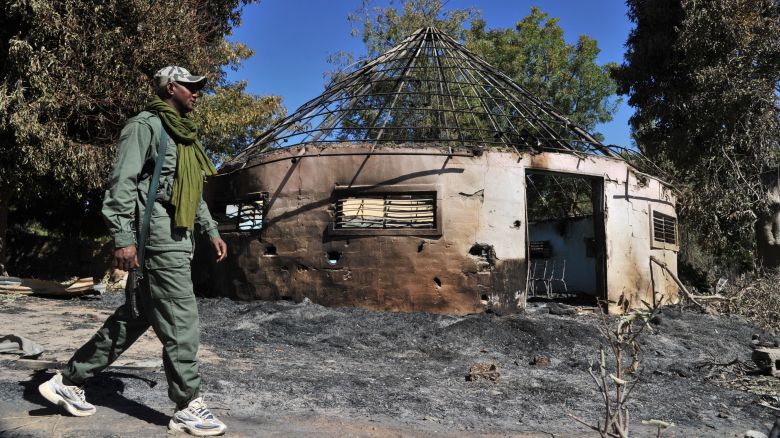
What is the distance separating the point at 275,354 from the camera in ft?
20.2

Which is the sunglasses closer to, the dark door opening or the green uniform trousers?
the green uniform trousers

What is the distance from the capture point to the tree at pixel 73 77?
10.4m

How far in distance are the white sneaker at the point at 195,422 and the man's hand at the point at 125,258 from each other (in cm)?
73

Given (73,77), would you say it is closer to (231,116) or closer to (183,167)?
(231,116)

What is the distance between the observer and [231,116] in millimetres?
16125

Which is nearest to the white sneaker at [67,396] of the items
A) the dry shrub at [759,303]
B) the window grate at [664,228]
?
the dry shrub at [759,303]

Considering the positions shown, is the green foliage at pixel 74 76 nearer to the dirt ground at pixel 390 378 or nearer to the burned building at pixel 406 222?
the burned building at pixel 406 222

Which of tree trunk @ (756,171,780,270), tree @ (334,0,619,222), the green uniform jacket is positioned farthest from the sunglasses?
tree @ (334,0,619,222)

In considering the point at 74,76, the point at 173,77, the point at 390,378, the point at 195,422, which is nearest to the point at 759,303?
the point at 390,378

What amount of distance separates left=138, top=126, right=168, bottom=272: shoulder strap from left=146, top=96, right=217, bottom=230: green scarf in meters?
0.07

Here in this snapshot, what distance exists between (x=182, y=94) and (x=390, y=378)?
292 cm

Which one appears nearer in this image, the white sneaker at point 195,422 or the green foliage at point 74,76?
the white sneaker at point 195,422

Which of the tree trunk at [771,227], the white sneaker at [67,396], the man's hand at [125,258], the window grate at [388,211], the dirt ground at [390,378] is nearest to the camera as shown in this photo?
the man's hand at [125,258]

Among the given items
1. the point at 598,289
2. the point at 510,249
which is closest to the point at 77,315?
the point at 510,249
